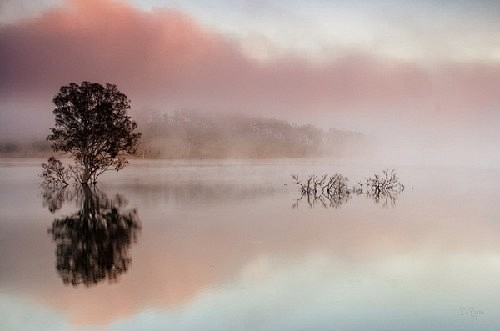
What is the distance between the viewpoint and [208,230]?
4590 millimetres

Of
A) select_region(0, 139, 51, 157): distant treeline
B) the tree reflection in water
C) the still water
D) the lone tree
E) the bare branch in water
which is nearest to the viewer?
the still water

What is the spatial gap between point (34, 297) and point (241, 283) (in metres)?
1.22

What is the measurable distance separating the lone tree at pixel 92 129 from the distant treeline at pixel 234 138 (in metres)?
0.17

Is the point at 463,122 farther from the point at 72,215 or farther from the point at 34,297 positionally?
the point at 34,297

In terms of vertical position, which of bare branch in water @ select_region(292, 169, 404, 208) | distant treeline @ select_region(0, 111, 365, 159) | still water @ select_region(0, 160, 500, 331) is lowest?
still water @ select_region(0, 160, 500, 331)

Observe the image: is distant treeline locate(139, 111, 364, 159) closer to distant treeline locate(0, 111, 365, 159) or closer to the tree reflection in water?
distant treeline locate(0, 111, 365, 159)

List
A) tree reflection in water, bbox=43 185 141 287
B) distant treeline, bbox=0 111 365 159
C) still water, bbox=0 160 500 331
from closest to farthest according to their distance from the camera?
still water, bbox=0 160 500 331 < tree reflection in water, bbox=43 185 141 287 < distant treeline, bbox=0 111 365 159

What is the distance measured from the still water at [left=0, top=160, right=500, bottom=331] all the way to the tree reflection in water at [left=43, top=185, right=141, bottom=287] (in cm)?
1

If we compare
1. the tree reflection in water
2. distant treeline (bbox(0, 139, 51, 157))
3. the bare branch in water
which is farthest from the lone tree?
the bare branch in water

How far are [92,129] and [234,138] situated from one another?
121 cm

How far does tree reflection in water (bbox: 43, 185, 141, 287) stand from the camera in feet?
12.3

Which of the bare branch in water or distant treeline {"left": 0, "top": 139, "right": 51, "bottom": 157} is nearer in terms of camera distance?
distant treeline {"left": 0, "top": 139, "right": 51, "bottom": 157}

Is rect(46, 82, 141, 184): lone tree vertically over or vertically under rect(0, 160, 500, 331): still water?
over

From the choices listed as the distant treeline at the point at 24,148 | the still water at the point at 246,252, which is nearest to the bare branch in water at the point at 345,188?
the still water at the point at 246,252
